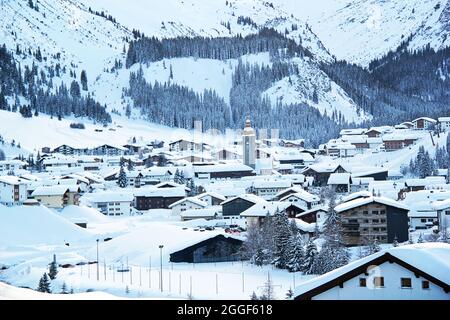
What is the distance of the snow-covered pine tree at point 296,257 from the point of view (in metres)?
12.7

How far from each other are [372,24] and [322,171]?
12763 centimetres

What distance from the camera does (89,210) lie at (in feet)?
83.8

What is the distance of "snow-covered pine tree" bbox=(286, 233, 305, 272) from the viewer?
12.7m

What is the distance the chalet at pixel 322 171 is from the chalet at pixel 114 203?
8962 millimetres

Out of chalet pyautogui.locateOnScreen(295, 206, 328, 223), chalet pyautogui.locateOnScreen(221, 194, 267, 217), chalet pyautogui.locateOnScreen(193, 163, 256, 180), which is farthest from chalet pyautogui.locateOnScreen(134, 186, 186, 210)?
chalet pyautogui.locateOnScreen(295, 206, 328, 223)

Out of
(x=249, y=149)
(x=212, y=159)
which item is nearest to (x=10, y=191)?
(x=212, y=159)

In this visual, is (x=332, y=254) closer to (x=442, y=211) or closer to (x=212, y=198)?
(x=442, y=211)

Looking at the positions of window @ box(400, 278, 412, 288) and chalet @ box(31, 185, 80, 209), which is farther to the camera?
chalet @ box(31, 185, 80, 209)

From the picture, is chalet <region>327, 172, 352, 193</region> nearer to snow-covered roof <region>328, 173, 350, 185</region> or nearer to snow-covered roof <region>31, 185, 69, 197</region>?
snow-covered roof <region>328, 173, 350, 185</region>

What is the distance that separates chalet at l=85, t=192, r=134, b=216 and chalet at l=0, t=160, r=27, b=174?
10687 mm

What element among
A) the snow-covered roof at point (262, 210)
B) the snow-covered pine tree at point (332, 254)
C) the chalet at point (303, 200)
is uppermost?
the chalet at point (303, 200)

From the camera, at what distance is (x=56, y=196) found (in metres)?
27.1

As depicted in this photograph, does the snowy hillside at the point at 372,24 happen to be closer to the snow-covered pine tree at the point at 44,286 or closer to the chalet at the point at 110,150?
the chalet at the point at 110,150

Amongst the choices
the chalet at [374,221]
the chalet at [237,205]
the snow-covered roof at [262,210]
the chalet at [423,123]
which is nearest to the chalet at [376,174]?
the chalet at [237,205]
